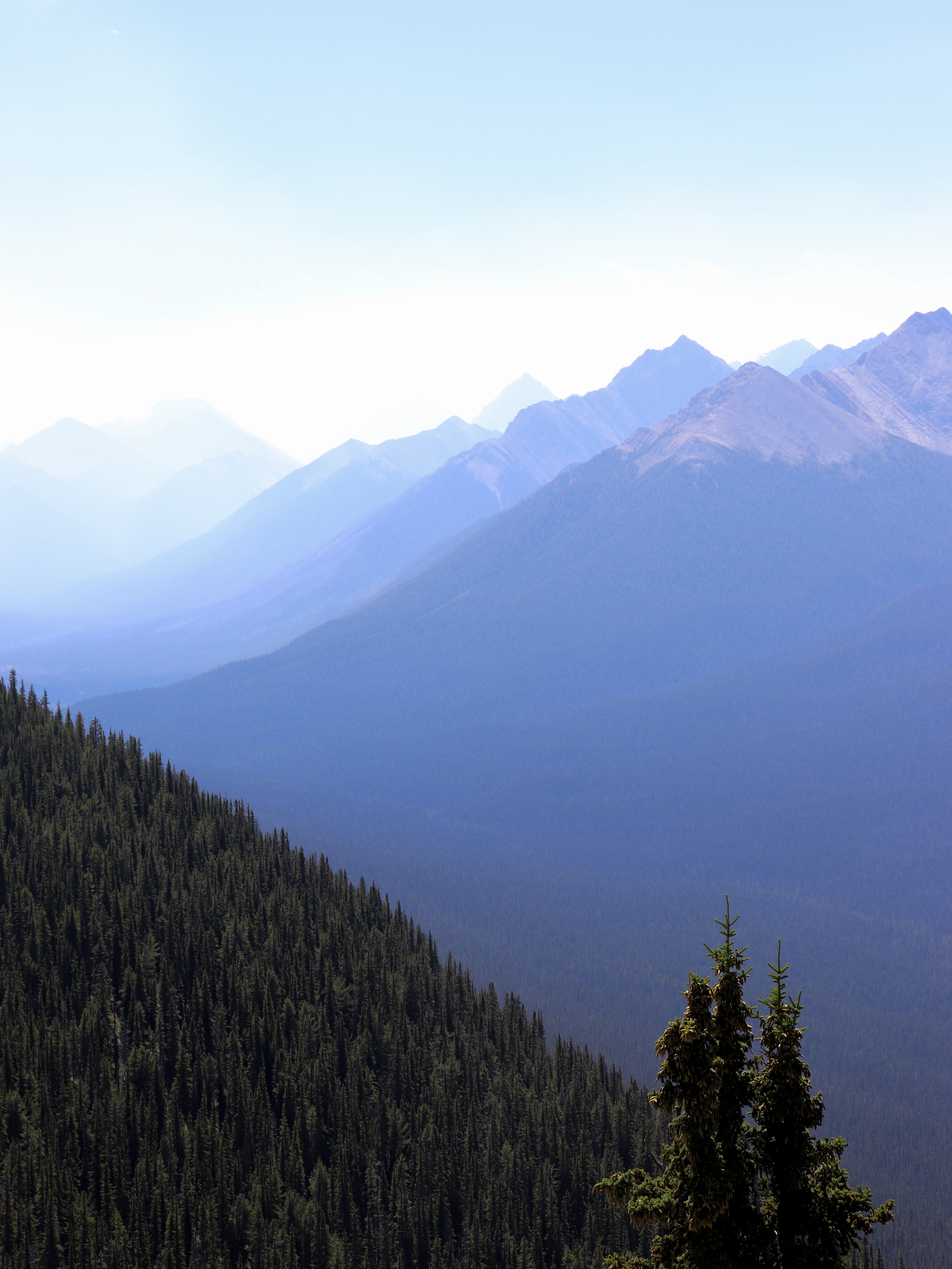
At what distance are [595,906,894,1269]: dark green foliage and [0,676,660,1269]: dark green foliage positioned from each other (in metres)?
45.5

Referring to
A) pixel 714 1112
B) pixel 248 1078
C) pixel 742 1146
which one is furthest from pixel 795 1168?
pixel 248 1078

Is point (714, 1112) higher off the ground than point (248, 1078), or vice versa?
point (714, 1112)

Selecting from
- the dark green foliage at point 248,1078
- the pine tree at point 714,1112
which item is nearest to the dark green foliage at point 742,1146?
the pine tree at point 714,1112

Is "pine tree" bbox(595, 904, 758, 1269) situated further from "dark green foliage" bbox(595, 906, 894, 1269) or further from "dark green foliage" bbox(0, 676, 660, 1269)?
"dark green foliage" bbox(0, 676, 660, 1269)

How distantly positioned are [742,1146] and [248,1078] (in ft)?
214

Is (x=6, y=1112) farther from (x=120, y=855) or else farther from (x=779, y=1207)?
(x=779, y=1207)

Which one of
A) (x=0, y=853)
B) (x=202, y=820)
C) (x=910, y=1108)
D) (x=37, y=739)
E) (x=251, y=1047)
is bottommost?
(x=910, y=1108)

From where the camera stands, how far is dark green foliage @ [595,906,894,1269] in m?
17.8

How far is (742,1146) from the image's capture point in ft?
61.5

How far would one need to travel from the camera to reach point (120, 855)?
98750mm

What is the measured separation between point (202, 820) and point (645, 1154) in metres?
65.8

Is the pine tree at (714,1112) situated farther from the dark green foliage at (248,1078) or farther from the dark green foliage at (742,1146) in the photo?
the dark green foliage at (248,1078)

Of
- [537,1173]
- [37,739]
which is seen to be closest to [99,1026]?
[537,1173]

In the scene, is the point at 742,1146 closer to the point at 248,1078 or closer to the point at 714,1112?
the point at 714,1112
